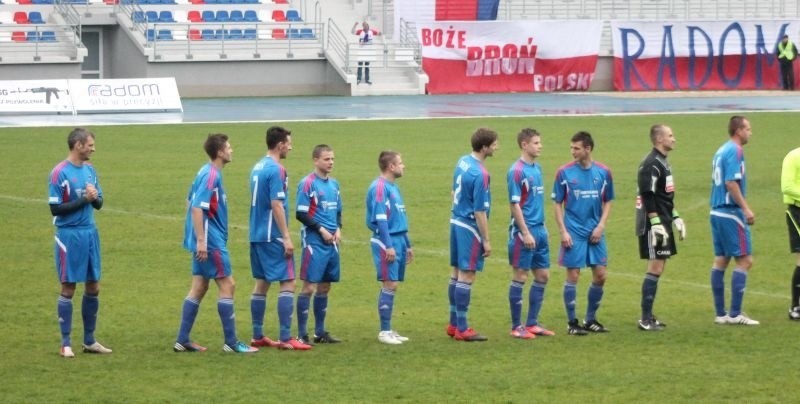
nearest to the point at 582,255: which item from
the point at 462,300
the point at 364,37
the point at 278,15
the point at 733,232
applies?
the point at 462,300

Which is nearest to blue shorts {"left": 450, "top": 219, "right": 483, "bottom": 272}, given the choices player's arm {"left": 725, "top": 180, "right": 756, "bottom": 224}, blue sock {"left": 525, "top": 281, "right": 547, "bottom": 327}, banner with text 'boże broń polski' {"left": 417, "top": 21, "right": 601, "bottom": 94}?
blue sock {"left": 525, "top": 281, "right": 547, "bottom": 327}

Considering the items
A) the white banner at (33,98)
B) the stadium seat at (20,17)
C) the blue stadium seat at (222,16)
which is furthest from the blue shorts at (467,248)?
the blue stadium seat at (222,16)

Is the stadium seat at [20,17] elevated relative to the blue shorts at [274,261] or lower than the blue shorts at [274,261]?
elevated

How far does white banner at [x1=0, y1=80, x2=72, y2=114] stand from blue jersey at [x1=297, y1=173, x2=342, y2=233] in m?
26.4

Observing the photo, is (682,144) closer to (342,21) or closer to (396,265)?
(396,265)

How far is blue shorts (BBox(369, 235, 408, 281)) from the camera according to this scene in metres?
12.5

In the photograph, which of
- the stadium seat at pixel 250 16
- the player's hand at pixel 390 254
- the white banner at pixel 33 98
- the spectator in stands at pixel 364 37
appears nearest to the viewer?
the player's hand at pixel 390 254

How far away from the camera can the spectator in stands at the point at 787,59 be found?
1961 inches

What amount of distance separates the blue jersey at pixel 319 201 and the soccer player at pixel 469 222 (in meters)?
1.10

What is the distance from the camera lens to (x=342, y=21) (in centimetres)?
5244

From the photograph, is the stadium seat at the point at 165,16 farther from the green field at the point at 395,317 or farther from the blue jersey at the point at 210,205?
the blue jersey at the point at 210,205

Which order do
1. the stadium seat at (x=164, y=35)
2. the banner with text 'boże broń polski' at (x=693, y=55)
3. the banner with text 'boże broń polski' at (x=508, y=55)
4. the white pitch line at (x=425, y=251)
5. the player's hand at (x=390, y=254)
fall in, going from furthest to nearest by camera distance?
the banner with text 'boże broń polski' at (x=693, y=55), the banner with text 'boże broń polski' at (x=508, y=55), the stadium seat at (x=164, y=35), the white pitch line at (x=425, y=251), the player's hand at (x=390, y=254)

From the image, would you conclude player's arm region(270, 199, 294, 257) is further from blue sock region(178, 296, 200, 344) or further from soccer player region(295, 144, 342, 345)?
blue sock region(178, 296, 200, 344)

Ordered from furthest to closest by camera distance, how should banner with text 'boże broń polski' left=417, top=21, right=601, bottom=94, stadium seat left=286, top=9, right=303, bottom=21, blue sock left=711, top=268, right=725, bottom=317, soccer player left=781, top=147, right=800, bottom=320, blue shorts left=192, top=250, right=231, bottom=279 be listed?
stadium seat left=286, top=9, right=303, bottom=21
banner with text 'boże broń polski' left=417, top=21, right=601, bottom=94
soccer player left=781, top=147, right=800, bottom=320
blue sock left=711, top=268, right=725, bottom=317
blue shorts left=192, top=250, right=231, bottom=279
